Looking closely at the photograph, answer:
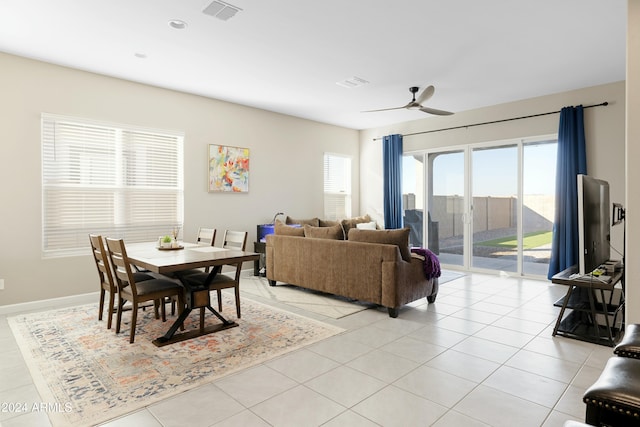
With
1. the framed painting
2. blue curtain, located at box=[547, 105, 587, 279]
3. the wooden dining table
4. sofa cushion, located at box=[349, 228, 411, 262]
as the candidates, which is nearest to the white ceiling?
blue curtain, located at box=[547, 105, 587, 279]

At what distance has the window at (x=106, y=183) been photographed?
4406 millimetres

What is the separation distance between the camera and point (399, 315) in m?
4.02

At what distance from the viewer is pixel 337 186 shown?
8125mm

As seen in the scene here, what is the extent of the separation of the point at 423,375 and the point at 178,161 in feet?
14.8

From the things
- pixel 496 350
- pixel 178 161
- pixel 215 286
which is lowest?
pixel 496 350

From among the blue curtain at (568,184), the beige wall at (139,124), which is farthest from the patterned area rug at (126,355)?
the blue curtain at (568,184)

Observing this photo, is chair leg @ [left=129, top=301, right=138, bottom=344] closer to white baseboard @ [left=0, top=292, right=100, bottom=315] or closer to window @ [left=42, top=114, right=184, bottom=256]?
white baseboard @ [left=0, top=292, right=100, bottom=315]

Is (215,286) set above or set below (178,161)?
below

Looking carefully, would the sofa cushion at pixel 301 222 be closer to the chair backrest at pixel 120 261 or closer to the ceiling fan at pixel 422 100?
the ceiling fan at pixel 422 100

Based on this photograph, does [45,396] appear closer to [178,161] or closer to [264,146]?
[178,161]

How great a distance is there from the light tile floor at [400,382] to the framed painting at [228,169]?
314cm

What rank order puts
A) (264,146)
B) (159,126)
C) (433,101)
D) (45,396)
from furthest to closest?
1. (264,146)
2. (433,101)
3. (159,126)
4. (45,396)

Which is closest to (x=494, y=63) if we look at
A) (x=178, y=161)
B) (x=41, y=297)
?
(x=178, y=161)

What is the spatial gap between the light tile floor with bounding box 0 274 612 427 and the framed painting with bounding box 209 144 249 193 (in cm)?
314
